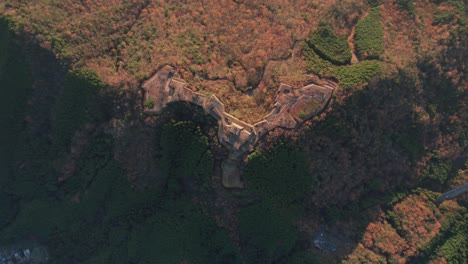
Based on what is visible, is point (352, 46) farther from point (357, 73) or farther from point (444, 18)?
point (444, 18)

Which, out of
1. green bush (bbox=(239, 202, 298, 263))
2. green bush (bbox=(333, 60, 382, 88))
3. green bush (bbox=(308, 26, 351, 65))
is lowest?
green bush (bbox=(239, 202, 298, 263))

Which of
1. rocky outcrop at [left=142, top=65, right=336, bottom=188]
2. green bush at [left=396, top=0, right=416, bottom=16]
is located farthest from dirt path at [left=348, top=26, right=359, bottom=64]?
green bush at [left=396, top=0, right=416, bottom=16]

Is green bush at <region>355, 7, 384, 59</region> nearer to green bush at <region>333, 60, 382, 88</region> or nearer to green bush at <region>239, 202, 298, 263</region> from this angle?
green bush at <region>333, 60, 382, 88</region>

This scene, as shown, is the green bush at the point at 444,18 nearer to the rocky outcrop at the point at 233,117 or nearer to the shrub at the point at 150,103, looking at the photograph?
the rocky outcrop at the point at 233,117

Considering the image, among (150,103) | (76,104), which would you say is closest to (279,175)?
(150,103)

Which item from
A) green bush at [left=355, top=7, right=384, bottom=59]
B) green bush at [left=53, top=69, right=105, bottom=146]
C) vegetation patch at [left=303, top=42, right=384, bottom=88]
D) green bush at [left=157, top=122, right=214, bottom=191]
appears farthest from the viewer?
green bush at [left=355, top=7, right=384, bottom=59]

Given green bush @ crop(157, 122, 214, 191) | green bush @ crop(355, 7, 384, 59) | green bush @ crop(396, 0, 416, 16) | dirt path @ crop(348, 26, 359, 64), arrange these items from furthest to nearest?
green bush @ crop(396, 0, 416, 16) < dirt path @ crop(348, 26, 359, 64) < green bush @ crop(355, 7, 384, 59) < green bush @ crop(157, 122, 214, 191)

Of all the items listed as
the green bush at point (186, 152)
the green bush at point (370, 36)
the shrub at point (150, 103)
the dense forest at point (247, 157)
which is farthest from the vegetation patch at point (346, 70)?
the shrub at point (150, 103)

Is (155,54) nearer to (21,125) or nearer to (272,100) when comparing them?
(272,100)
